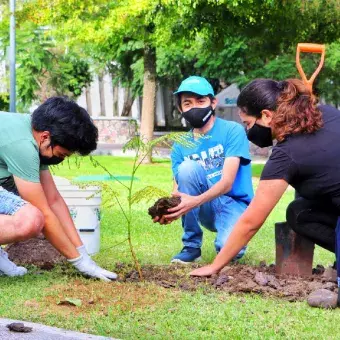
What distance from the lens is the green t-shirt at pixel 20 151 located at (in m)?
5.42

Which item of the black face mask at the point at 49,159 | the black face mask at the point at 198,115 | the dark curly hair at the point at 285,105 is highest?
the dark curly hair at the point at 285,105

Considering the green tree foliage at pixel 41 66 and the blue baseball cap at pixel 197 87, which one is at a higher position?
the blue baseball cap at pixel 197 87

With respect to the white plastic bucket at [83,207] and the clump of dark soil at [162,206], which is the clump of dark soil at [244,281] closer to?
the clump of dark soil at [162,206]

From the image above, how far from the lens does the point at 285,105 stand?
204 inches

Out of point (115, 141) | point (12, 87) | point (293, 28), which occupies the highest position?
point (293, 28)

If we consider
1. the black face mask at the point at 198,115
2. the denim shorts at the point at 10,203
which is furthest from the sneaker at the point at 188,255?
the denim shorts at the point at 10,203

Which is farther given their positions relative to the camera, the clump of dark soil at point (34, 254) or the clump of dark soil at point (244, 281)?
the clump of dark soil at point (34, 254)

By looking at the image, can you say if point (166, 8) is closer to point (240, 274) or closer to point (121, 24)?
point (121, 24)

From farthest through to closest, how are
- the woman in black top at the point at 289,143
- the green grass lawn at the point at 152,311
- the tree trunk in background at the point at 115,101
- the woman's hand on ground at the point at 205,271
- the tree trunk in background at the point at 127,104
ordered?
1. the tree trunk in background at the point at 115,101
2. the tree trunk in background at the point at 127,104
3. the woman's hand on ground at the point at 205,271
4. the woman in black top at the point at 289,143
5. the green grass lawn at the point at 152,311

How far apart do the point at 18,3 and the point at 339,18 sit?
11.4 m

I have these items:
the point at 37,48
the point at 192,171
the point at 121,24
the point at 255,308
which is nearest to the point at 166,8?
the point at 121,24

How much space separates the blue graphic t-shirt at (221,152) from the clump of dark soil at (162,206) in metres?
0.82

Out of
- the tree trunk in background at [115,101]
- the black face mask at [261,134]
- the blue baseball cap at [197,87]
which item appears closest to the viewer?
the black face mask at [261,134]

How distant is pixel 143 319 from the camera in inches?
186
